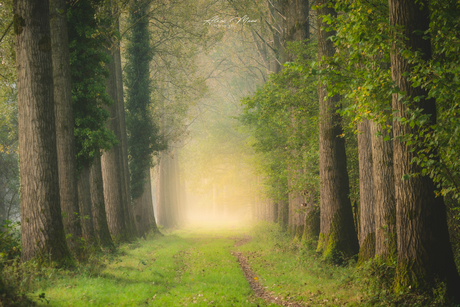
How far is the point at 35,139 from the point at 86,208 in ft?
14.1

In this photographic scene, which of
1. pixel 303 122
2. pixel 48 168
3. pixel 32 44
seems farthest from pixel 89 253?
pixel 303 122

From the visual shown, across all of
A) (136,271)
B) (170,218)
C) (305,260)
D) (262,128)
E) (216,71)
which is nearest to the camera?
(136,271)

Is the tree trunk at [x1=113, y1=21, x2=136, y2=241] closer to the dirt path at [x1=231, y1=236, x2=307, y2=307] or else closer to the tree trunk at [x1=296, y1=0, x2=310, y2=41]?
the dirt path at [x1=231, y1=236, x2=307, y2=307]

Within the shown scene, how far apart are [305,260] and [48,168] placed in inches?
325

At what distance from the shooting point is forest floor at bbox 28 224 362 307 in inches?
298

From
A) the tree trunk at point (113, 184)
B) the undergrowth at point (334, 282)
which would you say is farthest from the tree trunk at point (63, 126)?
the tree trunk at point (113, 184)

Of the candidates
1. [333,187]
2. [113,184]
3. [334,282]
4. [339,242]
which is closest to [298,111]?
[333,187]

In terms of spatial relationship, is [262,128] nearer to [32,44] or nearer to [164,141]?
[164,141]

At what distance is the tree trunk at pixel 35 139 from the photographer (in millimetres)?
8523

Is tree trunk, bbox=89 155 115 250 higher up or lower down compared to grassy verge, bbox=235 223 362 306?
higher up

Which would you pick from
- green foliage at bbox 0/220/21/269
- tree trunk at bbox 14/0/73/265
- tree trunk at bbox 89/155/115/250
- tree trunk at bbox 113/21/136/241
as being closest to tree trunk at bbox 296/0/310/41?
tree trunk at bbox 113/21/136/241

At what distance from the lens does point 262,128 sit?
63.7ft

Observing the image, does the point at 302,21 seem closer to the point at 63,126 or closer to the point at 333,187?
the point at 333,187

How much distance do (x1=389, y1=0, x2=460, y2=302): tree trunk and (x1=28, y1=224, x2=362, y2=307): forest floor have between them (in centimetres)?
155
